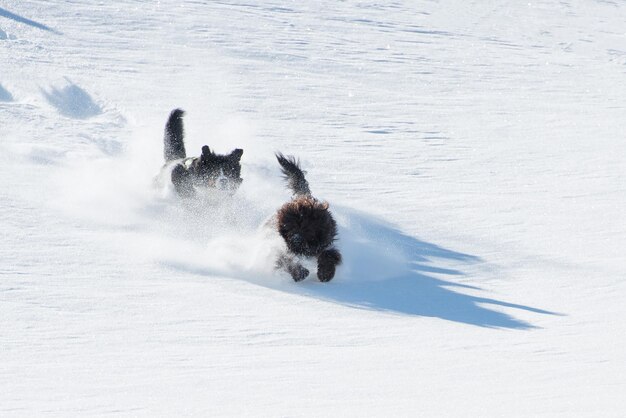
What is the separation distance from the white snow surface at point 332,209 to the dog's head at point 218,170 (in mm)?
178

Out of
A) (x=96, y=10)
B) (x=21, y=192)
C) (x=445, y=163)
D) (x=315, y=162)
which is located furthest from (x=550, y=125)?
(x=96, y=10)

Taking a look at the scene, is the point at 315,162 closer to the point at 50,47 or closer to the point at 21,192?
the point at 21,192

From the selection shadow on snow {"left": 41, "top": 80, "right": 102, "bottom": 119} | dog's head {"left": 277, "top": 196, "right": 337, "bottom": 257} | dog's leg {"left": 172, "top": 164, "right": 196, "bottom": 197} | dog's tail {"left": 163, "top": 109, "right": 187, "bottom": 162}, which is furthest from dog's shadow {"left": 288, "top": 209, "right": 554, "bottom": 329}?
shadow on snow {"left": 41, "top": 80, "right": 102, "bottom": 119}

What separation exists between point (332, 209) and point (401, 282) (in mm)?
2345

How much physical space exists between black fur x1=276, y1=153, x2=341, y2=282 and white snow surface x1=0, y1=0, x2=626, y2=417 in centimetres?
13

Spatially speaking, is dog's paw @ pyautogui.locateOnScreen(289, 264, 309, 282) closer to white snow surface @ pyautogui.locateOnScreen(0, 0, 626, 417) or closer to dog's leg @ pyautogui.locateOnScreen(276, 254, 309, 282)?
dog's leg @ pyautogui.locateOnScreen(276, 254, 309, 282)

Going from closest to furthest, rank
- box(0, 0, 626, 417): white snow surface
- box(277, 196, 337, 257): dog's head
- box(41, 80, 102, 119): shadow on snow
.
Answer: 1. box(0, 0, 626, 417): white snow surface
2. box(277, 196, 337, 257): dog's head
3. box(41, 80, 102, 119): shadow on snow

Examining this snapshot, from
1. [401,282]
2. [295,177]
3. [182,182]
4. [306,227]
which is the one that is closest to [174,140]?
[182,182]

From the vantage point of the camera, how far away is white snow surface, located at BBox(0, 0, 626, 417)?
4.45m

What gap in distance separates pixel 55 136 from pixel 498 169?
5079 mm

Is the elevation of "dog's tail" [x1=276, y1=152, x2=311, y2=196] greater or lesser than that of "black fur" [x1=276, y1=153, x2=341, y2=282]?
greater

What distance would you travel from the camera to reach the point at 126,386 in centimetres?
423

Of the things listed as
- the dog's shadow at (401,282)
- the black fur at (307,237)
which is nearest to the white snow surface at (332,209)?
the dog's shadow at (401,282)

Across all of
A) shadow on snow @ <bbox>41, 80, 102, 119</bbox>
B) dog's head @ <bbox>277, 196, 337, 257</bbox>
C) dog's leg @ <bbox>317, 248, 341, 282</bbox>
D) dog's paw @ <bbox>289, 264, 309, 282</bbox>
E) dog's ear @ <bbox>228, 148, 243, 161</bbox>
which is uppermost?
shadow on snow @ <bbox>41, 80, 102, 119</bbox>
